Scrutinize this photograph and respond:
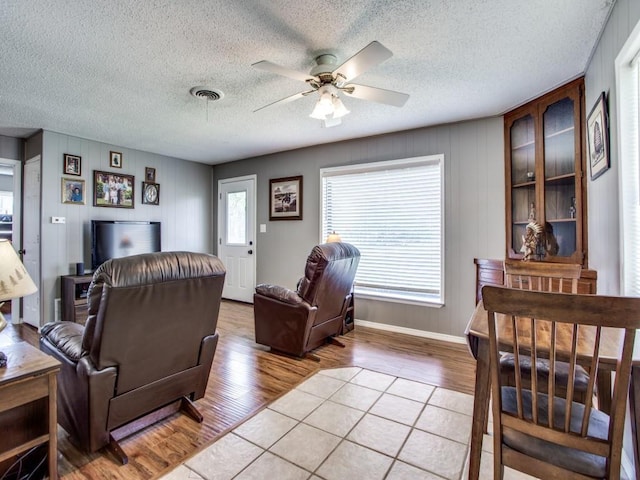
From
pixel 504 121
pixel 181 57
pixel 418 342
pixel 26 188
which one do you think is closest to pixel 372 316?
pixel 418 342

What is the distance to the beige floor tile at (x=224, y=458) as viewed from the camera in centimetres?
161

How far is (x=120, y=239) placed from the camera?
4.52 meters

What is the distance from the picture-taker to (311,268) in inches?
112

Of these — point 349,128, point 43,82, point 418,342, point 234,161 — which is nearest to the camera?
point 43,82

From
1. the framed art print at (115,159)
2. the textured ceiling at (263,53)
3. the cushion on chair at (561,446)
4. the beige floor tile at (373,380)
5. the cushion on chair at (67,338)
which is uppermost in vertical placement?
the textured ceiling at (263,53)

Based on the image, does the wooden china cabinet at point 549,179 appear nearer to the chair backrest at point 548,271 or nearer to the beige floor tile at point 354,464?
the chair backrest at point 548,271

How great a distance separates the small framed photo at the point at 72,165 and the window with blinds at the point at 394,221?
3.24 m

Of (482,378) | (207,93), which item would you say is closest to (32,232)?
(207,93)

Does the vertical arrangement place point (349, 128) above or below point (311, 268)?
above

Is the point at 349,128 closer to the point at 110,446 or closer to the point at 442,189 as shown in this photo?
the point at 442,189

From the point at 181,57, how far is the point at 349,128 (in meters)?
2.10

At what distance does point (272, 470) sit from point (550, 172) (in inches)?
123

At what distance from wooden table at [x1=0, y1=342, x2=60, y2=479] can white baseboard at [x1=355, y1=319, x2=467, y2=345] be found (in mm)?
3284

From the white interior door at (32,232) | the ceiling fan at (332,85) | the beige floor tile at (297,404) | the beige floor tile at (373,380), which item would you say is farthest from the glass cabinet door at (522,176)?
the white interior door at (32,232)
